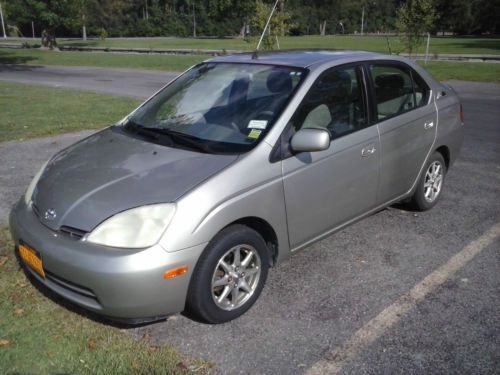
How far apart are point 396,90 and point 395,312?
210 cm

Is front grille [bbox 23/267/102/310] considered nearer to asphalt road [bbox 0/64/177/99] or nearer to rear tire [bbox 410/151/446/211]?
rear tire [bbox 410/151/446/211]

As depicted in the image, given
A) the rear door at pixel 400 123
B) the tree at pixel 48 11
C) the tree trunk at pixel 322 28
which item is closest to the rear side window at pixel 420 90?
the rear door at pixel 400 123

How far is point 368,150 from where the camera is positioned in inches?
164

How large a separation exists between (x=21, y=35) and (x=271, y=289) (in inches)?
3618

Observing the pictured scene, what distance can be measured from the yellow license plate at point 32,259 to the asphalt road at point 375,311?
2.30ft

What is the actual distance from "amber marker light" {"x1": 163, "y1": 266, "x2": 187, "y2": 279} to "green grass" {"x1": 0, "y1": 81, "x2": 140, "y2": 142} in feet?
22.3

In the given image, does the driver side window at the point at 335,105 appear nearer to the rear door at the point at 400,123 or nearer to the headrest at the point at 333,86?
the headrest at the point at 333,86

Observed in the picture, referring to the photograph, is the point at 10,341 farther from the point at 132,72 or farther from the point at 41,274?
the point at 132,72

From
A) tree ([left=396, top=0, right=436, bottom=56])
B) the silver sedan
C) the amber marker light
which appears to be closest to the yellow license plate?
the silver sedan

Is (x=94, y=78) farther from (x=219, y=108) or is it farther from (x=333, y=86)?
(x=333, y=86)

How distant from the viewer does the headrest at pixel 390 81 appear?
447 cm

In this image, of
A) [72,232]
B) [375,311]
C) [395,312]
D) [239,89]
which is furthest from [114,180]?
[395,312]

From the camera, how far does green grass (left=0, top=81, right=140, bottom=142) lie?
31.3ft

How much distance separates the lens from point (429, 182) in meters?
5.25
